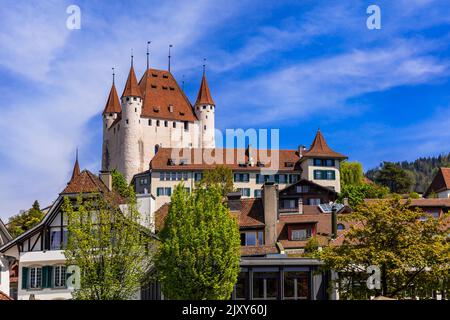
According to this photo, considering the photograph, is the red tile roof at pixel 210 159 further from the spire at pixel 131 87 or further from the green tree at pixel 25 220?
the green tree at pixel 25 220

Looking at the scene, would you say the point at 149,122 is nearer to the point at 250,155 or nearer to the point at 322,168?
the point at 250,155

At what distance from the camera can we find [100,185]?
152ft

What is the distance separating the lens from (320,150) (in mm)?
108938

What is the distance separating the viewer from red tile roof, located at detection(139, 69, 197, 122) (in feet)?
424

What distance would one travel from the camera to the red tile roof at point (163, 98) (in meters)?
129

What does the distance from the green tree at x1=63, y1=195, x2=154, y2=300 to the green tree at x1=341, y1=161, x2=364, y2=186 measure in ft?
267

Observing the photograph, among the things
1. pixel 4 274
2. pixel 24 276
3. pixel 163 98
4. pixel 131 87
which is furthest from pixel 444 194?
pixel 4 274

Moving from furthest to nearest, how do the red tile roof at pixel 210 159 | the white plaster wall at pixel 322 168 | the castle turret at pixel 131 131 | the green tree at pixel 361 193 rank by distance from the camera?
the castle turret at pixel 131 131
the red tile roof at pixel 210 159
the white plaster wall at pixel 322 168
the green tree at pixel 361 193

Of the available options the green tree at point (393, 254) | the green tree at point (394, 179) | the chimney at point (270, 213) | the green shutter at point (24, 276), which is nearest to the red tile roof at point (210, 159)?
the green tree at point (394, 179)

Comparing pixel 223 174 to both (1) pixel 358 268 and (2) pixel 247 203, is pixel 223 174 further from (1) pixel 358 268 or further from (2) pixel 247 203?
(1) pixel 358 268

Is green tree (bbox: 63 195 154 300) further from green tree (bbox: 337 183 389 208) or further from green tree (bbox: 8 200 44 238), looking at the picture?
green tree (bbox: 337 183 389 208)

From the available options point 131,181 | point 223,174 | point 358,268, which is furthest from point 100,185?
point 131,181

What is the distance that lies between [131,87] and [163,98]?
7507 millimetres

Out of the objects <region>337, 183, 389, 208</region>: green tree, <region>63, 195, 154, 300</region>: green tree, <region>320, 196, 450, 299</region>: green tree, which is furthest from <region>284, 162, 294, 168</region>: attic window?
<region>320, 196, 450, 299</region>: green tree
